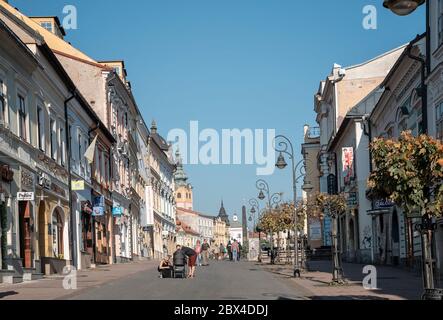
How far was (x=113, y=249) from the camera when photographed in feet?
159

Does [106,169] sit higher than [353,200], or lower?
higher

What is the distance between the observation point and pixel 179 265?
29.0 metres

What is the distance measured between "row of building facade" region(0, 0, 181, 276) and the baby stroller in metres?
4.95

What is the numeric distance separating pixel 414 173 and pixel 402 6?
613cm

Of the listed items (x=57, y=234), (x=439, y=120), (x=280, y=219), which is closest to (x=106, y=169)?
(x=280, y=219)

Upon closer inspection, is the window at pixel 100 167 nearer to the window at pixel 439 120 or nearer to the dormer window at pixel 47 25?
the dormer window at pixel 47 25

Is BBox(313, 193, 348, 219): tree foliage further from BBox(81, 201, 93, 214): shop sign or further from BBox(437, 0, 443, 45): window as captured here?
BBox(81, 201, 93, 214): shop sign

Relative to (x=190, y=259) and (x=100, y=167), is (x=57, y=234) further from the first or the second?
(x=100, y=167)

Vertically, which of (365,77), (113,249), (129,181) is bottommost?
(113,249)

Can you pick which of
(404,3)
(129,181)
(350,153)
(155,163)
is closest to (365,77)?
(350,153)

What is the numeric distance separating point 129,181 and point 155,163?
22.8m

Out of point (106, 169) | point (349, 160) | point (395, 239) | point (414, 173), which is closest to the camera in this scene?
point (414, 173)
